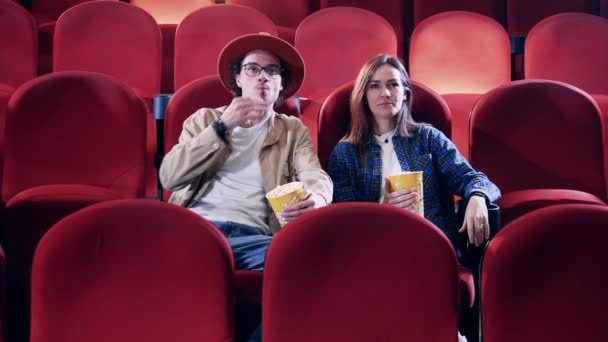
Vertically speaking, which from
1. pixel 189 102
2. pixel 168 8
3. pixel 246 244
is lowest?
pixel 246 244

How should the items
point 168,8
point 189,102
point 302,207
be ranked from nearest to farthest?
point 302,207 < point 189,102 < point 168,8

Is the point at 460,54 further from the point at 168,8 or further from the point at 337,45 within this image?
the point at 168,8

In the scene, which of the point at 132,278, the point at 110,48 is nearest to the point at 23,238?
the point at 132,278

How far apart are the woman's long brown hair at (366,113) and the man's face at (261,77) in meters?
0.09

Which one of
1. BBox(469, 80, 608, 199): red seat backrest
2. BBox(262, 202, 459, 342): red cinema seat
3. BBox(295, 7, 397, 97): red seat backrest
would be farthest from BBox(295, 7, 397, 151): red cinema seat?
BBox(262, 202, 459, 342): red cinema seat

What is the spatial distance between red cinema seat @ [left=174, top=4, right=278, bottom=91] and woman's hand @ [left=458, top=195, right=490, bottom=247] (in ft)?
1.74

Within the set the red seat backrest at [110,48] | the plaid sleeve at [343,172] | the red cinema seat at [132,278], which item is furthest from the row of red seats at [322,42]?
the red cinema seat at [132,278]

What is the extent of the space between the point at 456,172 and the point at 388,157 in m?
0.07

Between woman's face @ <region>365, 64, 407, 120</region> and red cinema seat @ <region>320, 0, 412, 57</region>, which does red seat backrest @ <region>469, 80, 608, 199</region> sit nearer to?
woman's face @ <region>365, 64, 407, 120</region>

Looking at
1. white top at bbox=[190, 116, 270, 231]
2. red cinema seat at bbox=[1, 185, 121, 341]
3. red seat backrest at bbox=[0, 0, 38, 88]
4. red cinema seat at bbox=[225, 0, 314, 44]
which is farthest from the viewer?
red cinema seat at bbox=[225, 0, 314, 44]

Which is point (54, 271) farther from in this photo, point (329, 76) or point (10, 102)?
point (329, 76)

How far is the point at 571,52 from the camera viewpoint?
3.59ft

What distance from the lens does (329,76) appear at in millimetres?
1076

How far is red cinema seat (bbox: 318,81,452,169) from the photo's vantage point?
796mm
